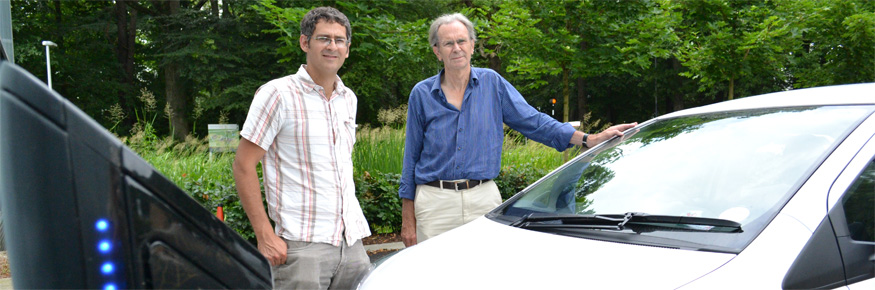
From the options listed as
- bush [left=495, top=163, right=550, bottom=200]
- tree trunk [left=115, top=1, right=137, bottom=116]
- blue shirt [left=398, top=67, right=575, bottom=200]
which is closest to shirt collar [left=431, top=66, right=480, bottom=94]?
blue shirt [left=398, top=67, right=575, bottom=200]

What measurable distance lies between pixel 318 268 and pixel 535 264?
3.36 ft

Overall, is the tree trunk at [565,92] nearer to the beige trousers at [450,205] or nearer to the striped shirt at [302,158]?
the beige trousers at [450,205]

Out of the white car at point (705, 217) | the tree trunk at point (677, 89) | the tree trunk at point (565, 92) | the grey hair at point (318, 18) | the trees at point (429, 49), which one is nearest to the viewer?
the white car at point (705, 217)

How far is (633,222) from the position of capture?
2082 millimetres

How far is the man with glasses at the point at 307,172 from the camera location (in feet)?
7.98

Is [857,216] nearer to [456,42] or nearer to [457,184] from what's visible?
[457,184]

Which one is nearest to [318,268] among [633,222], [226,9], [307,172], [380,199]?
[307,172]

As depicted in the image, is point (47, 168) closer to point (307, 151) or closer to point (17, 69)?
point (17, 69)

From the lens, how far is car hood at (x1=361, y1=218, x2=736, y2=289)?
5.59ft

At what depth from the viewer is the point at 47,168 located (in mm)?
716

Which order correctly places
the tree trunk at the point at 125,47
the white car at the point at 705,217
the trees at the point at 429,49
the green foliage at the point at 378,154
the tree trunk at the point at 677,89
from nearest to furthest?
the white car at the point at 705,217, the green foliage at the point at 378,154, the trees at the point at 429,49, the tree trunk at the point at 125,47, the tree trunk at the point at 677,89

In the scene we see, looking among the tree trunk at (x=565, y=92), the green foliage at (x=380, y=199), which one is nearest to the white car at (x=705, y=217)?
the green foliage at (x=380, y=199)

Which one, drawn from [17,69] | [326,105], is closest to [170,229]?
[17,69]

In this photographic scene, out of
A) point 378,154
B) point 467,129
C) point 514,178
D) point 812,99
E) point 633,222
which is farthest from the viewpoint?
point 514,178
